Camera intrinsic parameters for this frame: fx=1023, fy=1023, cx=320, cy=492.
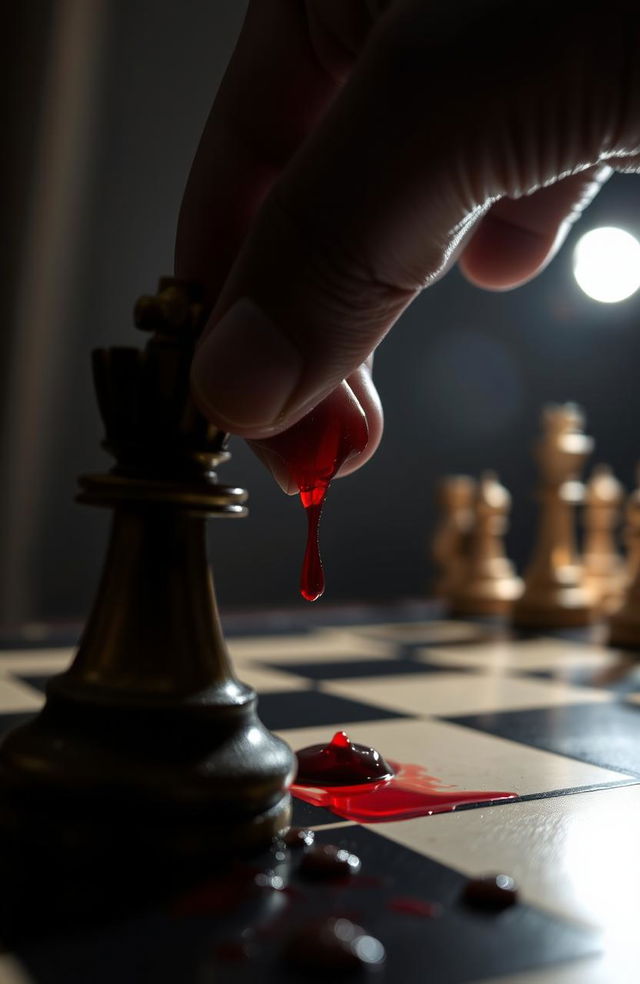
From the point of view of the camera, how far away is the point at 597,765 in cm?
74

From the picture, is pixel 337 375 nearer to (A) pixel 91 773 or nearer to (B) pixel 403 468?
→ (A) pixel 91 773

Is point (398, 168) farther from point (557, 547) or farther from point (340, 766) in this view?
point (557, 547)

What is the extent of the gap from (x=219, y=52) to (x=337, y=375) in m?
2.53

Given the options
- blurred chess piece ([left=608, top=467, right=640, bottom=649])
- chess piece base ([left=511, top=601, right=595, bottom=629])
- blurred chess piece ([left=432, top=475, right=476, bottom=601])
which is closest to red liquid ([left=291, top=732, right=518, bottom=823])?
blurred chess piece ([left=608, top=467, right=640, bottom=649])

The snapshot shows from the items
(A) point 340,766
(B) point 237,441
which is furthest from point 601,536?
(A) point 340,766

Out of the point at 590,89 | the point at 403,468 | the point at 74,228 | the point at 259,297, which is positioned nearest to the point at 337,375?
the point at 259,297

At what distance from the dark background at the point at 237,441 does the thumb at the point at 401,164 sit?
2219mm

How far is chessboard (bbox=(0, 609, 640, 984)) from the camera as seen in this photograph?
39 centimetres

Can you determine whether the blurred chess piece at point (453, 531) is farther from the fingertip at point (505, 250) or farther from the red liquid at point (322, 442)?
the red liquid at point (322, 442)

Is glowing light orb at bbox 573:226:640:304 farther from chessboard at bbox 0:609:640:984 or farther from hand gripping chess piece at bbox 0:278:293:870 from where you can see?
hand gripping chess piece at bbox 0:278:293:870

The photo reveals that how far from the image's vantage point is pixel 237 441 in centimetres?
287

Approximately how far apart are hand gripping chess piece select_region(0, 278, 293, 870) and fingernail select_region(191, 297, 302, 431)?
0.06 ft

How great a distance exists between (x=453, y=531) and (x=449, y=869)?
163 cm

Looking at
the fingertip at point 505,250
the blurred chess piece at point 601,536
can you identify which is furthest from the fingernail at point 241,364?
the blurred chess piece at point 601,536
